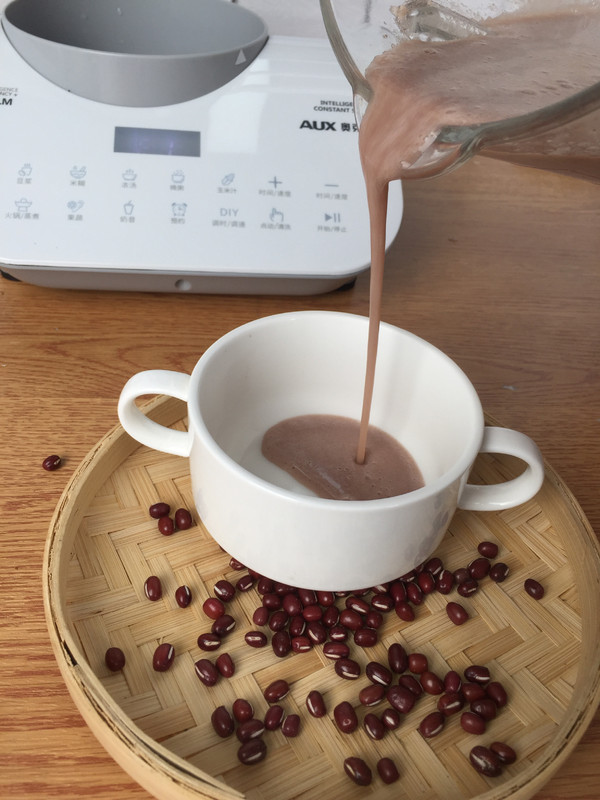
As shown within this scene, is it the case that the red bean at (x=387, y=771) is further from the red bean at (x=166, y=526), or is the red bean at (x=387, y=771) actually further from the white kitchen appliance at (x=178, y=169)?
the white kitchen appliance at (x=178, y=169)

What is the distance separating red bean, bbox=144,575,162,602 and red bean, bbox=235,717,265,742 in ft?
0.45

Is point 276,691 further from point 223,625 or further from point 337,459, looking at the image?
point 337,459

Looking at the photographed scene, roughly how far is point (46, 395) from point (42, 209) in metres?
0.23

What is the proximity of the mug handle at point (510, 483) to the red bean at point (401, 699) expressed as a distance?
6.3 inches

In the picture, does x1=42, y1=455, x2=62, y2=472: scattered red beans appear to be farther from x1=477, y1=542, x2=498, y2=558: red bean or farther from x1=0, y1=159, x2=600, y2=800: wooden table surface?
x1=477, y1=542, x2=498, y2=558: red bean

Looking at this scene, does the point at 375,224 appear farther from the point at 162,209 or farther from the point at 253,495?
the point at 162,209

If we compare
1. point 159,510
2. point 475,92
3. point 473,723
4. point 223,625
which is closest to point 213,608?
point 223,625

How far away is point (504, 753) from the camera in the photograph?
552 mm

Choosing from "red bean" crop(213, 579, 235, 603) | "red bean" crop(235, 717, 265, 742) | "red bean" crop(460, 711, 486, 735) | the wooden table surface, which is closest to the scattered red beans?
the wooden table surface

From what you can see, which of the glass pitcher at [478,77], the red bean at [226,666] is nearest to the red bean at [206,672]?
the red bean at [226,666]

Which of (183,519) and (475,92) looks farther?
(183,519)

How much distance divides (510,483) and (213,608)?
10.7 inches

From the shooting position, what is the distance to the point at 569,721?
551 mm

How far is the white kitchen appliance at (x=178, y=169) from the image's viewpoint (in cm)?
92
